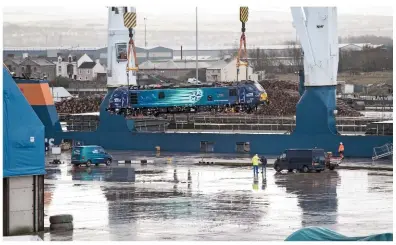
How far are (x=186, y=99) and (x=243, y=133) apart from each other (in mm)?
3271

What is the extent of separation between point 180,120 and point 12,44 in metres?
106

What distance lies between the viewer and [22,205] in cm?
2731

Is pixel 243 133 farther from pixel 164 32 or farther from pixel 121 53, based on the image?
pixel 164 32

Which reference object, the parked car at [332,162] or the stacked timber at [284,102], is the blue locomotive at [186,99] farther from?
the stacked timber at [284,102]

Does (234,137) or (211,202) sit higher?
(234,137)

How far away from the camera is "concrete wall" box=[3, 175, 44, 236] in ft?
88.0

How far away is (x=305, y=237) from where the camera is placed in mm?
19125

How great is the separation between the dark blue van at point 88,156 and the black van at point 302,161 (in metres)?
8.01

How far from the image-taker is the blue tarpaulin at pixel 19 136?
26234 mm

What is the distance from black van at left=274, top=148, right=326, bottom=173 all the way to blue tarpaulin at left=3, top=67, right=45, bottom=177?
1999cm

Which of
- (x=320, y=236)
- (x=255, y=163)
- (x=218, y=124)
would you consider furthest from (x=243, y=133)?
(x=320, y=236)

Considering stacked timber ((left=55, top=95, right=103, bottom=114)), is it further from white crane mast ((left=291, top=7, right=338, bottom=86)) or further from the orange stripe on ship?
white crane mast ((left=291, top=7, right=338, bottom=86))

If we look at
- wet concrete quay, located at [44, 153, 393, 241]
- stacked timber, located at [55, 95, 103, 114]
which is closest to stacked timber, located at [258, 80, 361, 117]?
stacked timber, located at [55, 95, 103, 114]

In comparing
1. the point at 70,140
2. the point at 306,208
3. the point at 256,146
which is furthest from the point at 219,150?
the point at 306,208
